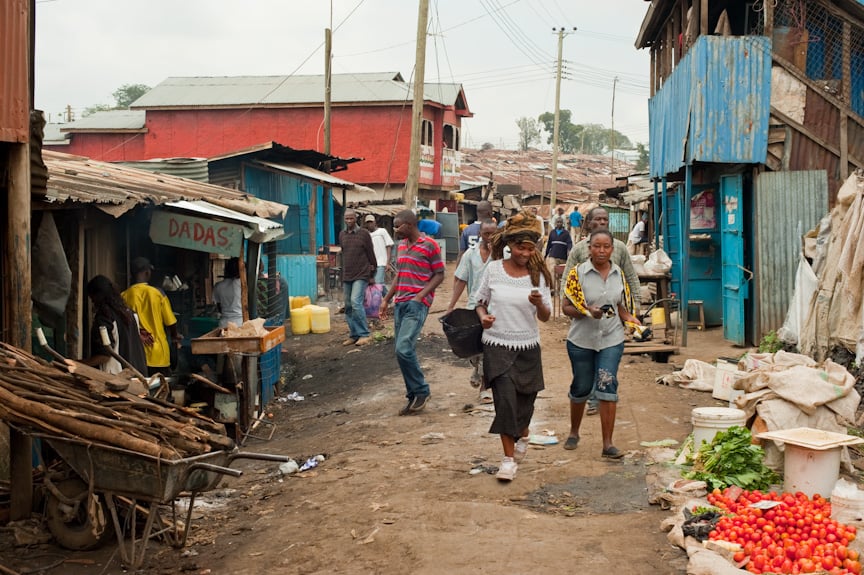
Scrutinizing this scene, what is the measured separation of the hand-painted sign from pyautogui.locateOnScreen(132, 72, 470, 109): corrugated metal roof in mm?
24593

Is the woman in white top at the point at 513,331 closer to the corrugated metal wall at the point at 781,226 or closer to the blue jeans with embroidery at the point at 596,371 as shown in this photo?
the blue jeans with embroidery at the point at 596,371

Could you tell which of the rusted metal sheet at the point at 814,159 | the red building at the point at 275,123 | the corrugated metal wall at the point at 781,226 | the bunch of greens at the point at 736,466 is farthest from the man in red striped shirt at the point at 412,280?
the red building at the point at 275,123

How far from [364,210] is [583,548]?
2292cm

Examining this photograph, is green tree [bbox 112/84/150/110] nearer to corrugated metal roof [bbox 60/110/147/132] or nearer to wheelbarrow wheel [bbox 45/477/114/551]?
corrugated metal roof [bbox 60/110/147/132]

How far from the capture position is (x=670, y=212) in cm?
1741

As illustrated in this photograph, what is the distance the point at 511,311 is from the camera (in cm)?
640

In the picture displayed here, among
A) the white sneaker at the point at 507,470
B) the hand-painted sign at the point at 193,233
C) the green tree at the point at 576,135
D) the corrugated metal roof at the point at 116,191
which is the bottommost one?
the white sneaker at the point at 507,470

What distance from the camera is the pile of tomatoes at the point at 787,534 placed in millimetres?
4508

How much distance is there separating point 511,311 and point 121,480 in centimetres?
286

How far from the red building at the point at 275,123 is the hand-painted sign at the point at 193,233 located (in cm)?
2425

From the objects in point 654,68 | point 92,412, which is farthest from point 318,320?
point 92,412

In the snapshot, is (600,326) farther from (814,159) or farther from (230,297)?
(814,159)

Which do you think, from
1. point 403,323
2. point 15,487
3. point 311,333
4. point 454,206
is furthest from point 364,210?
point 15,487

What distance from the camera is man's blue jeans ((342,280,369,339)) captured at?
1387 centimetres
